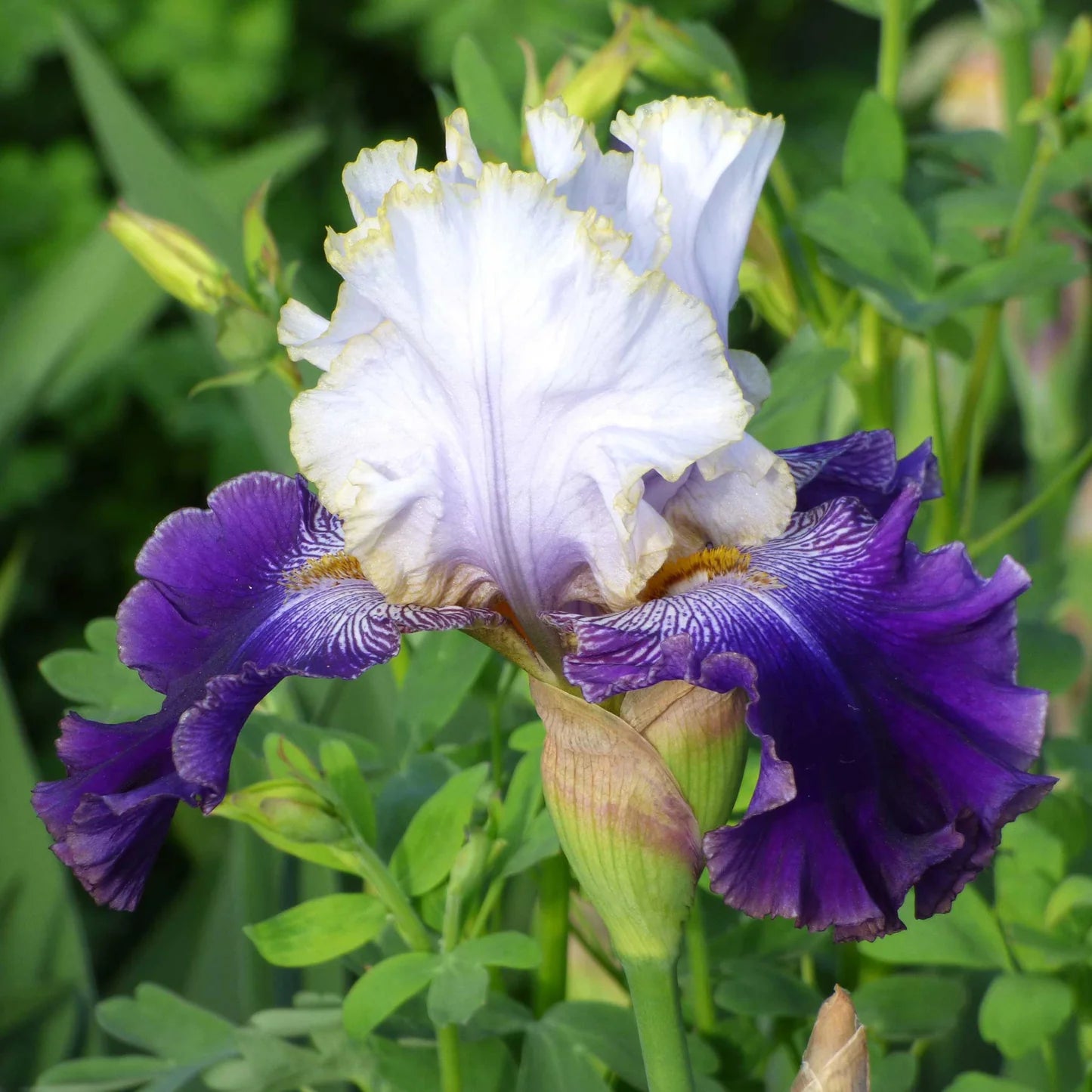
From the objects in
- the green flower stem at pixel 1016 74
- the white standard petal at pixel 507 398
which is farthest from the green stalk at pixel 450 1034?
the green flower stem at pixel 1016 74

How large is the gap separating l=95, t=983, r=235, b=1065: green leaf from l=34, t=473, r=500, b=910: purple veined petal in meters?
0.11

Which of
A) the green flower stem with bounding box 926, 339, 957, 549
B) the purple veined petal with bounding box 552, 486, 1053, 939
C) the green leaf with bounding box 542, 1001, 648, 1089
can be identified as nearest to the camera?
the purple veined petal with bounding box 552, 486, 1053, 939

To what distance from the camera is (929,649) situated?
358 mm

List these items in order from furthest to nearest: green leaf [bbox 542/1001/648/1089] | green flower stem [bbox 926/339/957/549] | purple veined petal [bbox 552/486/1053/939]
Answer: green flower stem [bbox 926/339/957/549]
green leaf [bbox 542/1001/648/1089]
purple veined petal [bbox 552/486/1053/939]

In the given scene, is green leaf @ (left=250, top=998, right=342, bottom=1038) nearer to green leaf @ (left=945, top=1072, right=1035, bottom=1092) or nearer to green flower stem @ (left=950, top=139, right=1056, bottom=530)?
green leaf @ (left=945, top=1072, right=1035, bottom=1092)

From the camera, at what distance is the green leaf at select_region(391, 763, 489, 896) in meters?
0.44

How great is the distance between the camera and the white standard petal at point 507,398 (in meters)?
0.35

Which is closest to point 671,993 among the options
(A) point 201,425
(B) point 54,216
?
(A) point 201,425

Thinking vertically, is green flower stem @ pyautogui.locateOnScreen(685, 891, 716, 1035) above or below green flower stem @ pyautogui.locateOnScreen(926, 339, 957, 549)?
below

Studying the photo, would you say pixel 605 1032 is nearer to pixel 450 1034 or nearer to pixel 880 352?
pixel 450 1034

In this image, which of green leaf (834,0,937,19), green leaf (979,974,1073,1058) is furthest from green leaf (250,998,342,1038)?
green leaf (834,0,937,19)

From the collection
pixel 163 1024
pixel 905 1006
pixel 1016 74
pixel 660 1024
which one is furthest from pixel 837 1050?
pixel 1016 74

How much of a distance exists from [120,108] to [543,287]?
1.88ft

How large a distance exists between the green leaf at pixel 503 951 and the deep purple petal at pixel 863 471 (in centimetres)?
16
